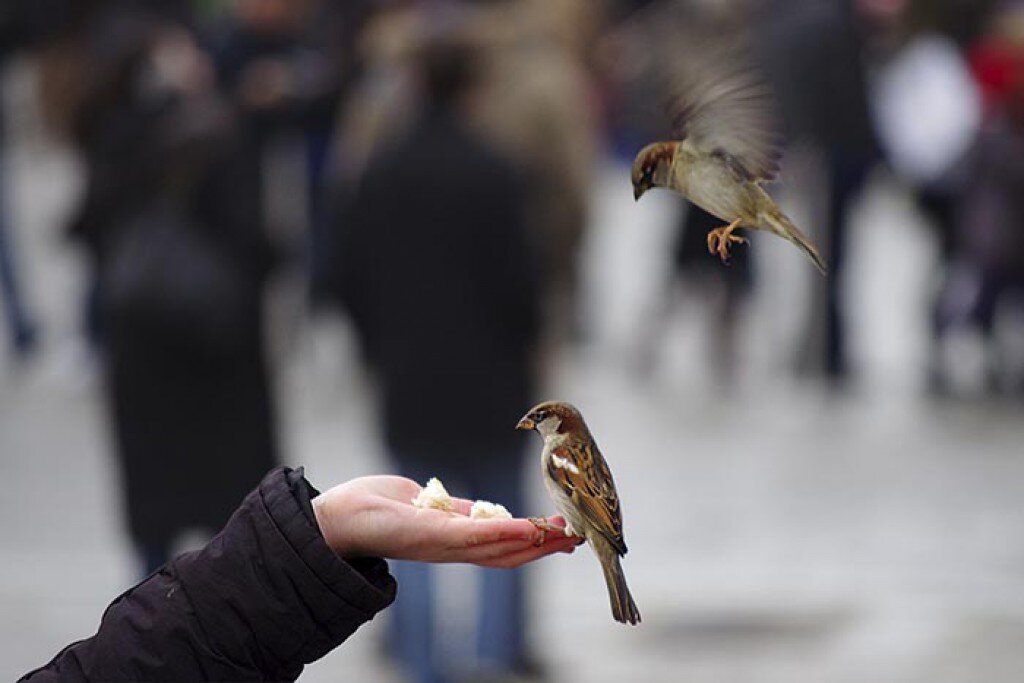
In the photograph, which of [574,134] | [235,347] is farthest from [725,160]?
[574,134]

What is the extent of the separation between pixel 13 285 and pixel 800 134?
299 inches

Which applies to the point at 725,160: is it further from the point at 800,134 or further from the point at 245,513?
the point at 800,134

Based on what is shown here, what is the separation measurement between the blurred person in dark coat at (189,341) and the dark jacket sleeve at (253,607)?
3.50 m

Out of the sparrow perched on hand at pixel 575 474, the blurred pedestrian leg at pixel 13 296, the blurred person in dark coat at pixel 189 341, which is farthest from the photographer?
the blurred pedestrian leg at pixel 13 296

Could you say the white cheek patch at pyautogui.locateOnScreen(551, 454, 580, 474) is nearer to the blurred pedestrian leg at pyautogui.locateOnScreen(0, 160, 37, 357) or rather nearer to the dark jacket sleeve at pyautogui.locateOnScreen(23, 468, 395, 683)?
the dark jacket sleeve at pyautogui.locateOnScreen(23, 468, 395, 683)

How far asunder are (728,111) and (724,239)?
132 mm

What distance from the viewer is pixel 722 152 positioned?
1.62 m

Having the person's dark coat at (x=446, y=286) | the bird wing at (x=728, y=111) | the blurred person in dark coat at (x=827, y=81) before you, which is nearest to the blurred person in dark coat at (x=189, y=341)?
the person's dark coat at (x=446, y=286)

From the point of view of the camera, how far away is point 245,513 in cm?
199

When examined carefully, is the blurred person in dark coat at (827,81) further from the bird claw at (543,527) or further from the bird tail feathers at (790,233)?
the bird tail feathers at (790,233)

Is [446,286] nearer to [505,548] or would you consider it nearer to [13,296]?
[505,548]

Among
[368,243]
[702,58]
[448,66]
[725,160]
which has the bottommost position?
[725,160]

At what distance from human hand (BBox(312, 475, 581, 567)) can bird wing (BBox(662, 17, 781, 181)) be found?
42cm

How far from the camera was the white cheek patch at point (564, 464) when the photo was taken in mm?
1804
